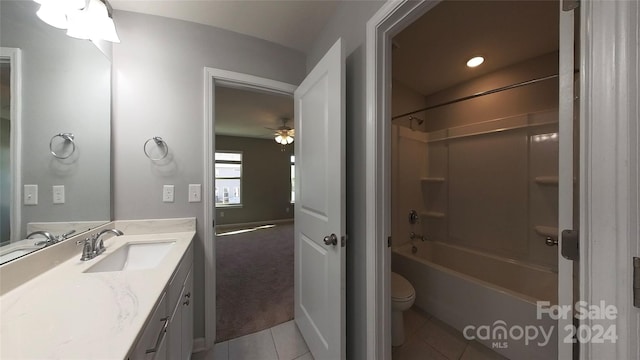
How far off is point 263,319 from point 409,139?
95.2 inches

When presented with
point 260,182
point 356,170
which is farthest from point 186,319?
point 260,182

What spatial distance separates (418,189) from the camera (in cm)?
255

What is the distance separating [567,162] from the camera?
567 mm

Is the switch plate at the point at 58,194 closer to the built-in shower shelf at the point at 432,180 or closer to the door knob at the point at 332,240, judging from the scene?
the door knob at the point at 332,240

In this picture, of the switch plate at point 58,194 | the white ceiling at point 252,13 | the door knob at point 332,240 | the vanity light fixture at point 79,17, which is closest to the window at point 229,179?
the white ceiling at point 252,13

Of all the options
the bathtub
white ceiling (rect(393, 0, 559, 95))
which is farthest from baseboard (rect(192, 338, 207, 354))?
white ceiling (rect(393, 0, 559, 95))

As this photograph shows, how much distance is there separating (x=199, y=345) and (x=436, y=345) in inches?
70.3

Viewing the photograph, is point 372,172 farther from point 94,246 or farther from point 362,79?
point 94,246

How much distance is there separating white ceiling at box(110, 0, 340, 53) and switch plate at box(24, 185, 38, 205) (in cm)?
128

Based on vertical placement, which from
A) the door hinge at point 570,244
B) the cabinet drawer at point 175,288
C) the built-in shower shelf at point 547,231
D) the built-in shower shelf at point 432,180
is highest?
the built-in shower shelf at point 432,180

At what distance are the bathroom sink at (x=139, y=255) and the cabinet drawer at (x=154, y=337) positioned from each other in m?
0.47

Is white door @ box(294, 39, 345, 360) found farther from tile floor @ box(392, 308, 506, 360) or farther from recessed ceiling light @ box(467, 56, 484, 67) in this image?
recessed ceiling light @ box(467, 56, 484, 67)

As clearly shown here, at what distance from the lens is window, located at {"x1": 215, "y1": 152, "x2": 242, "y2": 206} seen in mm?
5711

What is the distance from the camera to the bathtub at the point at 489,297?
140 cm
